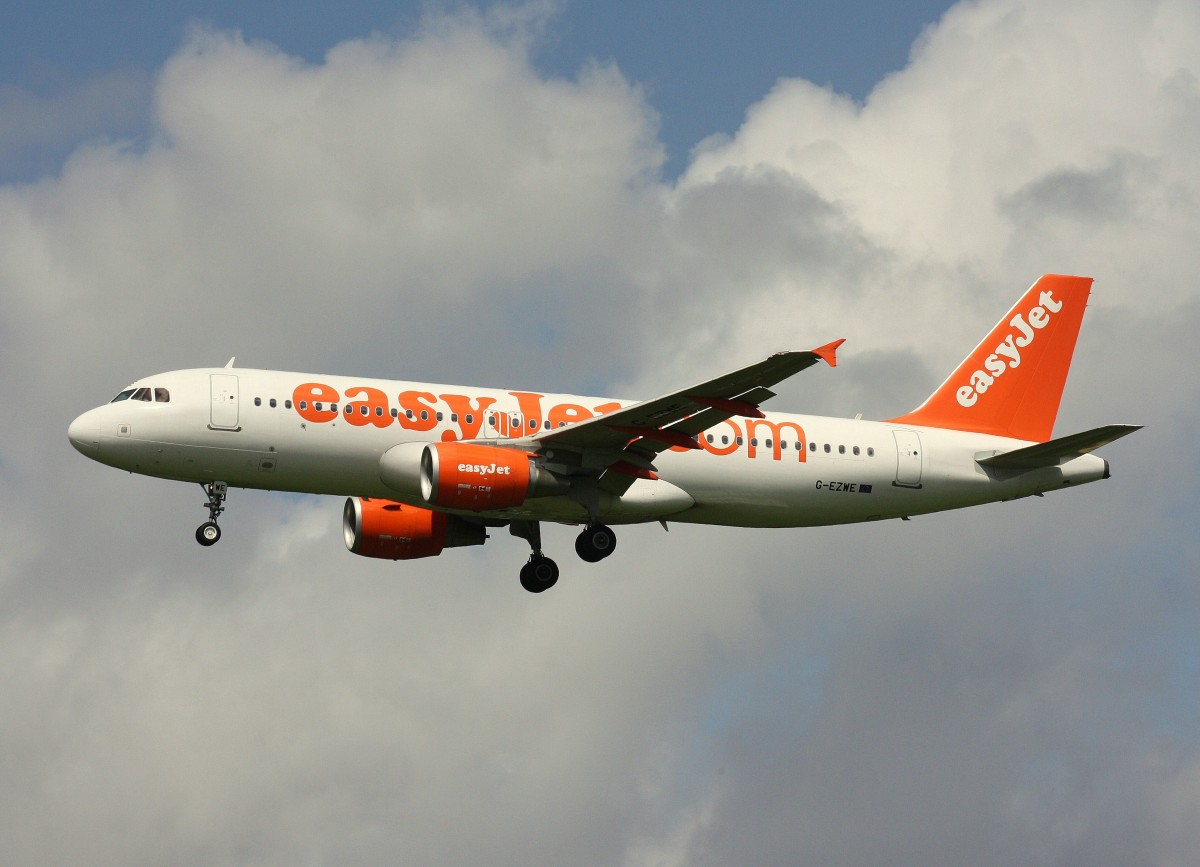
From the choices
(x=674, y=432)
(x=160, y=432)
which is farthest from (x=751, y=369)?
(x=160, y=432)

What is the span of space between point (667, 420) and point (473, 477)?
495 cm

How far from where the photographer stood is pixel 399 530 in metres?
49.6

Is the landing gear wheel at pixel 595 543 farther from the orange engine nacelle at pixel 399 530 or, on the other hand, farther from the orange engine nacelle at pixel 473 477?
the orange engine nacelle at pixel 399 530

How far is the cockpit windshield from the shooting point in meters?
44.0

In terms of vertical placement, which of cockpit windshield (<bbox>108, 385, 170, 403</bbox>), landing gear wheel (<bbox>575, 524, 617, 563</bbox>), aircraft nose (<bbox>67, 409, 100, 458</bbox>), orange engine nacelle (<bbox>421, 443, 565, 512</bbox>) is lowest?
landing gear wheel (<bbox>575, 524, 617, 563</bbox>)

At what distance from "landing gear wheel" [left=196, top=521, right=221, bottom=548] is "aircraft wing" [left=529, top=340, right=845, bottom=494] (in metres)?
8.29

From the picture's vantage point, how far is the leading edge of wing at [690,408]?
39469mm

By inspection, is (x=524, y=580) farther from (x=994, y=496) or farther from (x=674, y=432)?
(x=994, y=496)

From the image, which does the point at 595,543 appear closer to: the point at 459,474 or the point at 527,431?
the point at 527,431

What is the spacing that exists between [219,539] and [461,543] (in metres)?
7.89

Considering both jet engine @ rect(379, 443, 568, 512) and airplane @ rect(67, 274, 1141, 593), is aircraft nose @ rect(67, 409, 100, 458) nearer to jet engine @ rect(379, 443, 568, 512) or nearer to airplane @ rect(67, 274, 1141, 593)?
airplane @ rect(67, 274, 1141, 593)

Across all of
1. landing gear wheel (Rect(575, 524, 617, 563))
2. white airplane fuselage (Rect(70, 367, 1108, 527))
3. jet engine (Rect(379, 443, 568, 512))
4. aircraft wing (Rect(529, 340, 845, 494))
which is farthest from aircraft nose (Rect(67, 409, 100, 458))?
landing gear wheel (Rect(575, 524, 617, 563))

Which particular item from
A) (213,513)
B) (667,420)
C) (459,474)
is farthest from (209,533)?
(667,420)

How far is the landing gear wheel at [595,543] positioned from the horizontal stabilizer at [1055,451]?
37.2 ft
